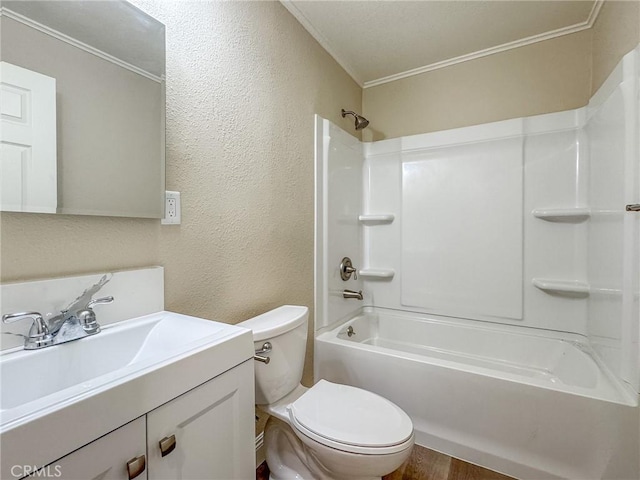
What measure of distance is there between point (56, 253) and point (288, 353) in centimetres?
88

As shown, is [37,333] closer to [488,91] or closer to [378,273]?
[378,273]

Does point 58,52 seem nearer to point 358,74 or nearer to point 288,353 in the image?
point 288,353

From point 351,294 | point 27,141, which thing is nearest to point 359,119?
point 351,294

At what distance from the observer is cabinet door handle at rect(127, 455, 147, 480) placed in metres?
0.57

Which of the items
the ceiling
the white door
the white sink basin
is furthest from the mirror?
the ceiling

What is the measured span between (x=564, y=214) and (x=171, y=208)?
7.09 feet

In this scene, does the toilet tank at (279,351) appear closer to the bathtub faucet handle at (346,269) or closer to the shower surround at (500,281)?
the shower surround at (500,281)

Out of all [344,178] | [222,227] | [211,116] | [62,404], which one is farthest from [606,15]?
[62,404]

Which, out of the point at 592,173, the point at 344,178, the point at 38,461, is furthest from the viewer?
the point at 344,178

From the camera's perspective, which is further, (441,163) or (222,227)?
(441,163)

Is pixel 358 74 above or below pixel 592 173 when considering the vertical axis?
above

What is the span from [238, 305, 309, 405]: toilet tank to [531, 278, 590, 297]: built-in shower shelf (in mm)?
1572

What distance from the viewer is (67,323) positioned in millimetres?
783

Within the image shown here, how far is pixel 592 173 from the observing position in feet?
5.59
